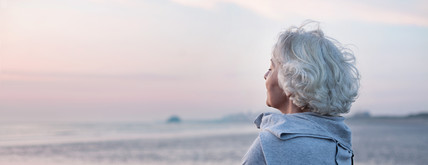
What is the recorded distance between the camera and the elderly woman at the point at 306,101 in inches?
79.0

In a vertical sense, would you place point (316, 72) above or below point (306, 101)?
above

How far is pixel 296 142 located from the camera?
78.9 inches

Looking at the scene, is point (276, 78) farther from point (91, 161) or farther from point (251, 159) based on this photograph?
point (91, 161)

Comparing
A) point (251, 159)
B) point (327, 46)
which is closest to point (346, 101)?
point (327, 46)

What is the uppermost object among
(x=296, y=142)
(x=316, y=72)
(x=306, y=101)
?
(x=316, y=72)

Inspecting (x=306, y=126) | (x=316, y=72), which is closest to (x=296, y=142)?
(x=306, y=126)

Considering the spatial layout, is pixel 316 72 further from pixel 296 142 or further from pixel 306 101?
pixel 296 142

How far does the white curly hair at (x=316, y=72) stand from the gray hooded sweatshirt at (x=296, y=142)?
0.21 feet

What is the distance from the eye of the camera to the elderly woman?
6.58ft

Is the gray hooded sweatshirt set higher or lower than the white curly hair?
lower

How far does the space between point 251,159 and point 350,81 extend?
496mm

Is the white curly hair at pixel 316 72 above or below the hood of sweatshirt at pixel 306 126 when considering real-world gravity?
above

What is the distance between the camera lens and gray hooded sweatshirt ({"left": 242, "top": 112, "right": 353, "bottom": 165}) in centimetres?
200

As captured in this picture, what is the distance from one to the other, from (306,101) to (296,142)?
0.18 meters
